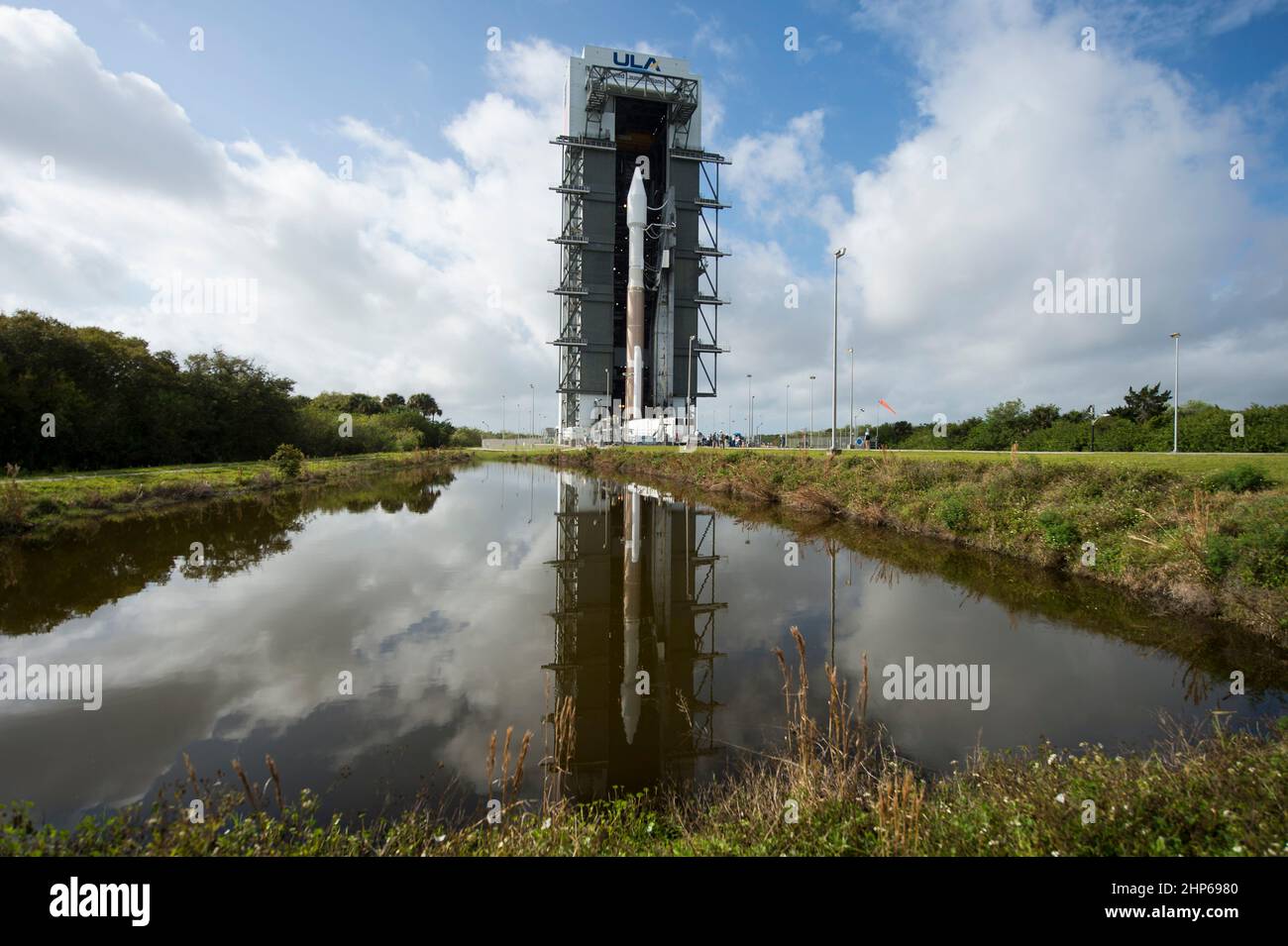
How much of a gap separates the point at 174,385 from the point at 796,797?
49.1 metres

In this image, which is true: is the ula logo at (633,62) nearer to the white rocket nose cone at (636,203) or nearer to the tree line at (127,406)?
the white rocket nose cone at (636,203)

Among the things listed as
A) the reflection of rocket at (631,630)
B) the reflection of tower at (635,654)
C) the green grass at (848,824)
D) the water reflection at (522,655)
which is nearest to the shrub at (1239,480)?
the water reflection at (522,655)

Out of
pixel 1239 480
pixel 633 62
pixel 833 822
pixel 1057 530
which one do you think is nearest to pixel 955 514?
pixel 1057 530

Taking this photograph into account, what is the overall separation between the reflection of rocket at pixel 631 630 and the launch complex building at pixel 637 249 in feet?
125

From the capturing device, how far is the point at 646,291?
5788 centimetres

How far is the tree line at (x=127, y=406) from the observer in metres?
26.0

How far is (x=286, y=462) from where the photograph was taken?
33.5 metres

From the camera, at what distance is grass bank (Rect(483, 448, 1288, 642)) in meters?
8.52

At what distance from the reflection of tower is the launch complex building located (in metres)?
38.6

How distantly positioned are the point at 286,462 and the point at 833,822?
125 ft

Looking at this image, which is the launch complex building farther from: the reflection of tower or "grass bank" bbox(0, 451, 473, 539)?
the reflection of tower

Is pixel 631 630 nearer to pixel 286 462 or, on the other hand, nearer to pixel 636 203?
pixel 286 462

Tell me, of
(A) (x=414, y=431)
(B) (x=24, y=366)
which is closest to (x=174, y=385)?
(B) (x=24, y=366)
